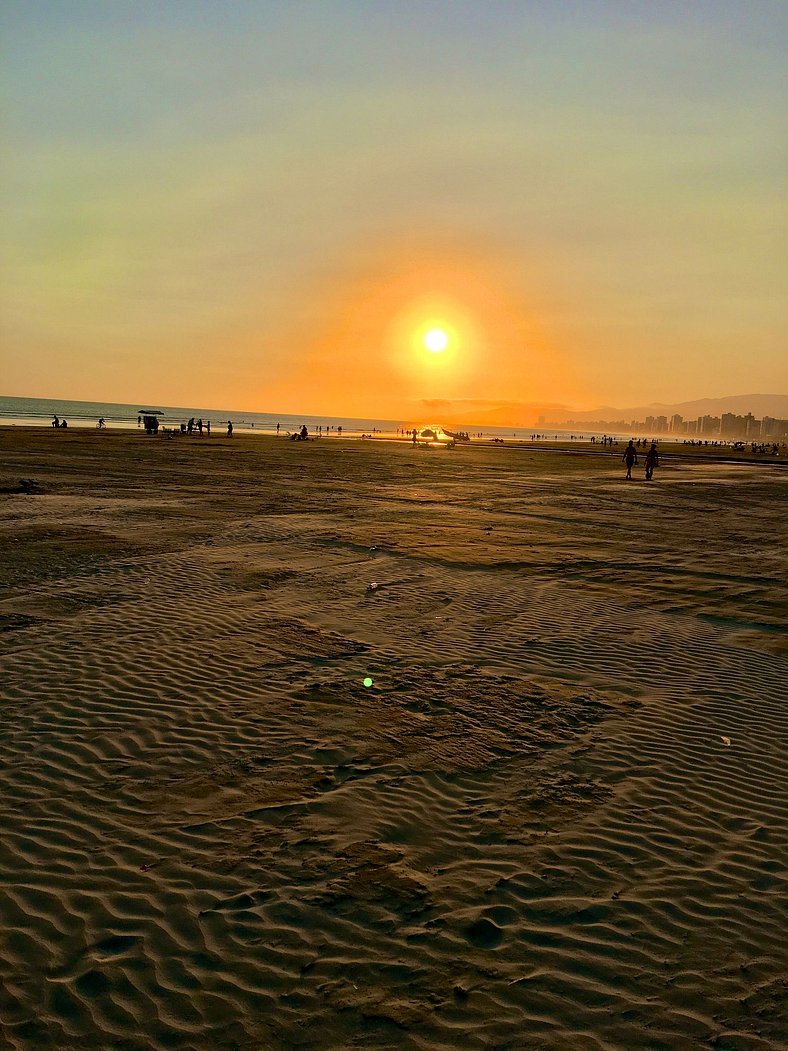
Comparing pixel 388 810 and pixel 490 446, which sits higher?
pixel 490 446

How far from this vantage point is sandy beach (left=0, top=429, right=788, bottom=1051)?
12.9 ft

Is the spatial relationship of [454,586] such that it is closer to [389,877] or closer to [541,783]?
[541,783]

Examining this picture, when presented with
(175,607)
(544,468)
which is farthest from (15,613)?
(544,468)

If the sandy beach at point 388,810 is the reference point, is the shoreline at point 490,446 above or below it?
above

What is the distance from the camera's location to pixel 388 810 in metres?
5.83

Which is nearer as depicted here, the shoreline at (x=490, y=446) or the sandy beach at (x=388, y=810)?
the sandy beach at (x=388, y=810)

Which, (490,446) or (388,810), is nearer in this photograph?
(388,810)

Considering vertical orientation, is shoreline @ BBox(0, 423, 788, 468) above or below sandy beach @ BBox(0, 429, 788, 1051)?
above

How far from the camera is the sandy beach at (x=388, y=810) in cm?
393

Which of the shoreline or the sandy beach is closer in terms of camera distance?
the sandy beach

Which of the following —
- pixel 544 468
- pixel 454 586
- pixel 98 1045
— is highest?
pixel 544 468

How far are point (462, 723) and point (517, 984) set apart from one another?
3.53 m

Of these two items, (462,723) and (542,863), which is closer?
(542,863)

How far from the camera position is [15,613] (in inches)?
434
